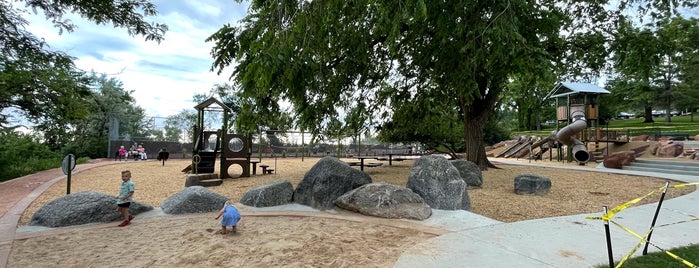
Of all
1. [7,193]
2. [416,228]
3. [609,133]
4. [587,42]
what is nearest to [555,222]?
[416,228]

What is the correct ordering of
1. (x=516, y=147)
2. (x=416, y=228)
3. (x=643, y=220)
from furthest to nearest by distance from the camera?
(x=516, y=147) < (x=643, y=220) < (x=416, y=228)

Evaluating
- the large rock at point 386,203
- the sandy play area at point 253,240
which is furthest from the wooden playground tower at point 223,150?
the large rock at point 386,203

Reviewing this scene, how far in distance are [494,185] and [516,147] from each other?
72.6 feet

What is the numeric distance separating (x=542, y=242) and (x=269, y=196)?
4.99 meters

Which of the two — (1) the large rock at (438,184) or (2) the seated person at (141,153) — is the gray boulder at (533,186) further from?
(2) the seated person at (141,153)

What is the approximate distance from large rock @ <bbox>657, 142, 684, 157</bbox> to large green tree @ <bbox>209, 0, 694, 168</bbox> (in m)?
8.32

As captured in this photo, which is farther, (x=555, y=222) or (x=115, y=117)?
(x=115, y=117)

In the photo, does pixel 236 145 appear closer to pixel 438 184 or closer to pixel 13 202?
pixel 13 202

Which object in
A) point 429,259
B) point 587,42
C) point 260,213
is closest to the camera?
point 429,259

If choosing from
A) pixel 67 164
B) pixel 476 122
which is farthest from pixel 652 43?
pixel 67 164

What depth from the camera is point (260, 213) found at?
671cm

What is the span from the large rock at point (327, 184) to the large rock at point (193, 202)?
1.63m

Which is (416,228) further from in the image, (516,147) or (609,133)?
(516,147)

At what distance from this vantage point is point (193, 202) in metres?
6.94
